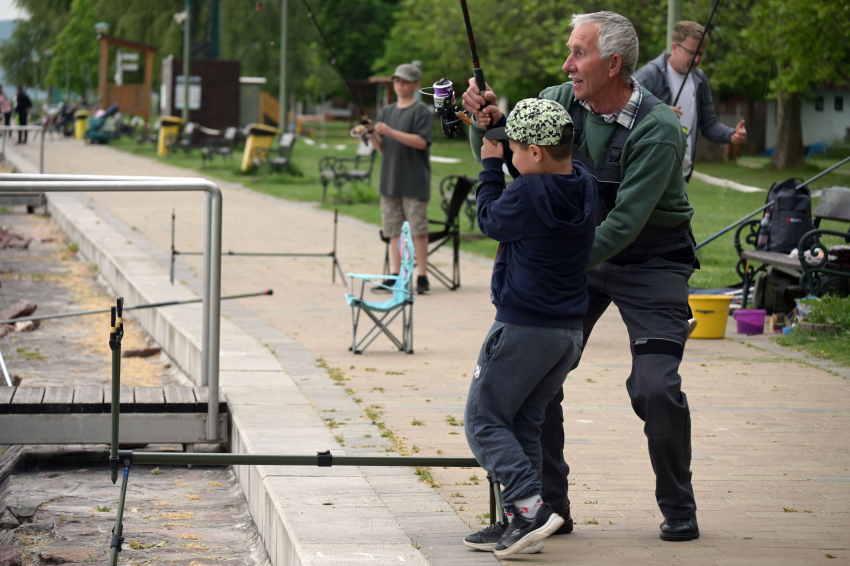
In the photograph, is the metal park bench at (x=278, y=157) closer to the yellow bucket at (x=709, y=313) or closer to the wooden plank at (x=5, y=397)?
the yellow bucket at (x=709, y=313)

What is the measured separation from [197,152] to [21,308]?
2923 cm

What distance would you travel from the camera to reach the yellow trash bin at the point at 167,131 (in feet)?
122

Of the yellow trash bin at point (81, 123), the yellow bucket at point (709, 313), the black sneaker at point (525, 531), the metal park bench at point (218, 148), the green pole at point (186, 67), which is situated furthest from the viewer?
Result: the yellow trash bin at point (81, 123)

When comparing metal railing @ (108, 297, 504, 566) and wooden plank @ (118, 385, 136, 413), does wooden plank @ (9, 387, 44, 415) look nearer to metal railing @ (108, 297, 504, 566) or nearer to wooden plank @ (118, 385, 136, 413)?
wooden plank @ (118, 385, 136, 413)

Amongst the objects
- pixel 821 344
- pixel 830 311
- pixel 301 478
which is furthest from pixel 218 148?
pixel 301 478

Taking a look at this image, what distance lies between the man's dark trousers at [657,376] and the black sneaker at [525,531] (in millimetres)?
347

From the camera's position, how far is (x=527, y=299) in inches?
147

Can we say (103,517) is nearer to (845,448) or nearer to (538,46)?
(845,448)

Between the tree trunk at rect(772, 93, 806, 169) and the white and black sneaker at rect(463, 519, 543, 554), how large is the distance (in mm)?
22880

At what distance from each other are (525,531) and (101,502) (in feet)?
8.93

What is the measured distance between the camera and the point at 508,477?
12.6ft

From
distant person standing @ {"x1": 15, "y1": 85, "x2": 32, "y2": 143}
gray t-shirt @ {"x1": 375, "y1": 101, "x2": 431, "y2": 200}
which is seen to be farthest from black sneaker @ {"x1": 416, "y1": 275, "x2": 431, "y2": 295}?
distant person standing @ {"x1": 15, "y1": 85, "x2": 32, "y2": 143}

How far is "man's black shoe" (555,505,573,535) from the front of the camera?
13.8 ft

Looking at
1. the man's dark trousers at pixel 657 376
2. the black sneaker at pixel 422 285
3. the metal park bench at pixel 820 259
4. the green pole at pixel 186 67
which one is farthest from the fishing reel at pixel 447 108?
the green pole at pixel 186 67
